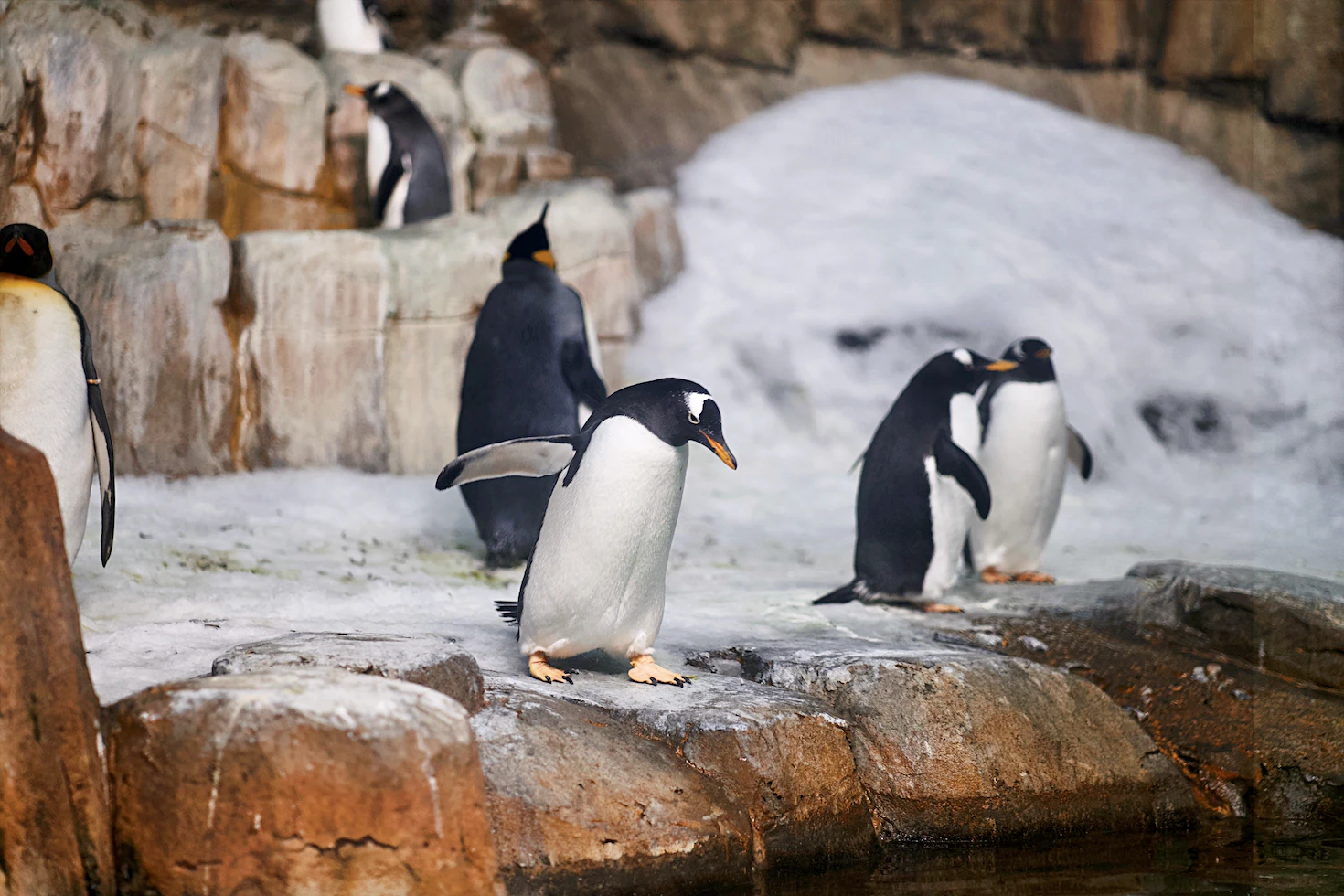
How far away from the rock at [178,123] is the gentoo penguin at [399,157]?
0.81 m

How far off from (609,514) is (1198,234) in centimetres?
776

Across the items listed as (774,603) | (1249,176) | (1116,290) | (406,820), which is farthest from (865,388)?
(406,820)

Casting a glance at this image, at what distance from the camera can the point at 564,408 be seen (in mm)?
5117

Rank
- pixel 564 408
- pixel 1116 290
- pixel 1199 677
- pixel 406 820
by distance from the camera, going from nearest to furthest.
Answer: pixel 406 820 → pixel 1199 677 → pixel 564 408 → pixel 1116 290

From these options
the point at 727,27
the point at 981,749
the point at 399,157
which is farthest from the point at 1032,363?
the point at 727,27

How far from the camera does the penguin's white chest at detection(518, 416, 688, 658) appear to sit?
3.04 m

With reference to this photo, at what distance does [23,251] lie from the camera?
346 cm

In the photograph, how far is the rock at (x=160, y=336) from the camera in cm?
553

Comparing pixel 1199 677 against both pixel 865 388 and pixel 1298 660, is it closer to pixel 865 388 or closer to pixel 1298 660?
pixel 1298 660

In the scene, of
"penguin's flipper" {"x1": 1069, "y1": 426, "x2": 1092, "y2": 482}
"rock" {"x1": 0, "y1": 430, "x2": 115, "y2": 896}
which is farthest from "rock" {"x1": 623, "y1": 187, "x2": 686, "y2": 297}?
"rock" {"x1": 0, "y1": 430, "x2": 115, "y2": 896}

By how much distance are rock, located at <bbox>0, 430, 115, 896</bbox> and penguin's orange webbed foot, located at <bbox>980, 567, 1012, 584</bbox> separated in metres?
3.63

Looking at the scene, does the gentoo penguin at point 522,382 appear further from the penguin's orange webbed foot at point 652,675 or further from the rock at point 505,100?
the rock at point 505,100

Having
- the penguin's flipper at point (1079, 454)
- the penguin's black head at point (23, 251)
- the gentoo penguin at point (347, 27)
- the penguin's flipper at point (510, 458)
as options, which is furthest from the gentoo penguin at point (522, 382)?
the gentoo penguin at point (347, 27)

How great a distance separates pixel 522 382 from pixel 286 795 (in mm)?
3145
